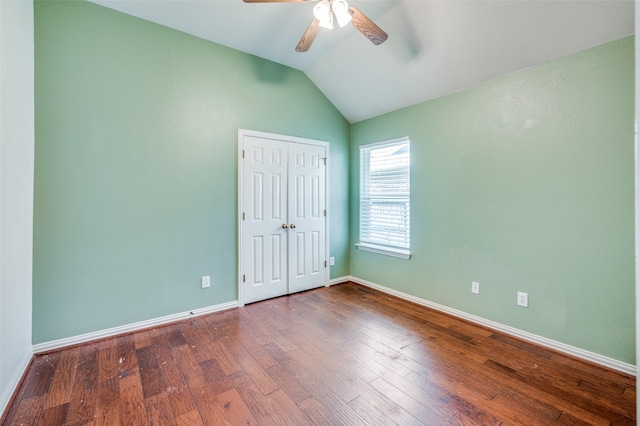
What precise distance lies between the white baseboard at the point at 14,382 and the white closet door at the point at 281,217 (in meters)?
1.73

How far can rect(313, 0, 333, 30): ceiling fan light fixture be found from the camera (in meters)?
1.87

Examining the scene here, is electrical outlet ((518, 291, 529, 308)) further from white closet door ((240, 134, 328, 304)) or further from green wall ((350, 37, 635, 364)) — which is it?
white closet door ((240, 134, 328, 304))

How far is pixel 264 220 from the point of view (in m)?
3.48

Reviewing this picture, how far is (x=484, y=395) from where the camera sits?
1800 millimetres

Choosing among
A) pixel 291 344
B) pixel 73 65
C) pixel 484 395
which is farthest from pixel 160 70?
pixel 484 395

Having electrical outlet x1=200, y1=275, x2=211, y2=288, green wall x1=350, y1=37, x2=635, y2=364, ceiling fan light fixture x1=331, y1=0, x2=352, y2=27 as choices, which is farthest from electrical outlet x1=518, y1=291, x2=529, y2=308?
electrical outlet x1=200, y1=275, x2=211, y2=288

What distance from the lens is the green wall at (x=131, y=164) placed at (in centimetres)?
235

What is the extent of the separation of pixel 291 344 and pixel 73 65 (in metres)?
2.98

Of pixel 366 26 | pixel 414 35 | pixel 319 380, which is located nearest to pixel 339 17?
pixel 366 26

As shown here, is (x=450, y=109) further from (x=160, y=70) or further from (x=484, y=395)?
(x=160, y=70)

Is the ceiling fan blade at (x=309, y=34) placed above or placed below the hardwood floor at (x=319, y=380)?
above

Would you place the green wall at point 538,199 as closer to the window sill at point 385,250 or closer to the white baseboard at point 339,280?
the window sill at point 385,250

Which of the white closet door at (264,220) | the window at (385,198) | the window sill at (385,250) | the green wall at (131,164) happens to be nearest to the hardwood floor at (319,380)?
the green wall at (131,164)

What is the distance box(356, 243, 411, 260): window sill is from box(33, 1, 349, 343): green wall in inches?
71.1
